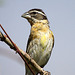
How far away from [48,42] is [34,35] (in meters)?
0.26

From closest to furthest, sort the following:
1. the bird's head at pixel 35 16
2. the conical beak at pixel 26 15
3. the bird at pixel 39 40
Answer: the bird at pixel 39 40, the conical beak at pixel 26 15, the bird's head at pixel 35 16

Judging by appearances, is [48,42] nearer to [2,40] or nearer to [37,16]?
[37,16]

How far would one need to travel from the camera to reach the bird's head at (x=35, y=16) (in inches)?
132

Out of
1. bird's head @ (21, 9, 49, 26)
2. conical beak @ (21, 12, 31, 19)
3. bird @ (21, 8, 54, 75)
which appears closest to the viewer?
bird @ (21, 8, 54, 75)

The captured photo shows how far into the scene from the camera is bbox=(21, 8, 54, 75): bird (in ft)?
9.92

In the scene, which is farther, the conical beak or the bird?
the conical beak

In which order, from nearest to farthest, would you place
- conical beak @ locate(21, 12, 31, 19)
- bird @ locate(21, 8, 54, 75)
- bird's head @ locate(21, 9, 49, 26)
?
bird @ locate(21, 8, 54, 75), conical beak @ locate(21, 12, 31, 19), bird's head @ locate(21, 9, 49, 26)

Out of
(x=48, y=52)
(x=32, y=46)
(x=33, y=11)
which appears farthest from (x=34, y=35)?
(x=33, y=11)

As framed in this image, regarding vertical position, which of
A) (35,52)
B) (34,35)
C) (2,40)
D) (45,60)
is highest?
(2,40)

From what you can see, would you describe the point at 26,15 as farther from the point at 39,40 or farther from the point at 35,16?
the point at 39,40

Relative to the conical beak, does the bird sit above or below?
below

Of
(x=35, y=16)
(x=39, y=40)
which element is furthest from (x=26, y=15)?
(x=39, y=40)

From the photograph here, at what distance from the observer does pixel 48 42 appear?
120 inches

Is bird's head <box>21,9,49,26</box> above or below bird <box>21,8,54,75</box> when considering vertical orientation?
above
